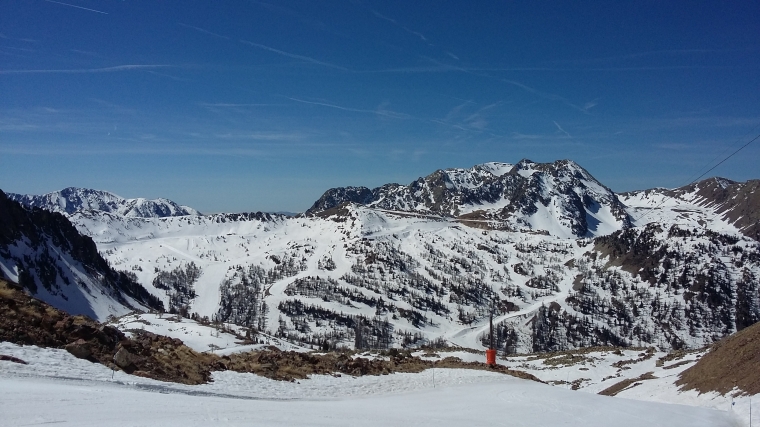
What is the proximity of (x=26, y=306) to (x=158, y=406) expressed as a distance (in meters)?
9.39

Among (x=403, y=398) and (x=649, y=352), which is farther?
(x=649, y=352)

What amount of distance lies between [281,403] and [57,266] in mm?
163068

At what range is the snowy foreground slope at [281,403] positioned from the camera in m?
10.9

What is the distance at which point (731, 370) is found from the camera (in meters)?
24.9

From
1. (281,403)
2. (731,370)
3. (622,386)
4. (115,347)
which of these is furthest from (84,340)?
(622,386)

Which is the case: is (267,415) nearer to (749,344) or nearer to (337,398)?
(337,398)

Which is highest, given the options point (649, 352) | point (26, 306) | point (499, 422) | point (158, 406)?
point (26, 306)

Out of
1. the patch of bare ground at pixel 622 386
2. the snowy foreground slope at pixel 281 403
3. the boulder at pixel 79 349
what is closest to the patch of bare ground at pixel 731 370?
the patch of bare ground at pixel 622 386

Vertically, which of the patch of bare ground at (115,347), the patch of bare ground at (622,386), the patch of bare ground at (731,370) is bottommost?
the patch of bare ground at (622,386)

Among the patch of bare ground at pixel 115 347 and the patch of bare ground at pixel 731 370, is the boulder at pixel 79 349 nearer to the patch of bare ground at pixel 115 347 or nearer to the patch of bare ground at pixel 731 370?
the patch of bare ground at pixel 115 347

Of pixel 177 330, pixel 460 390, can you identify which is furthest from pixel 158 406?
pixel 177 330

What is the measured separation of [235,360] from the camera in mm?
21594

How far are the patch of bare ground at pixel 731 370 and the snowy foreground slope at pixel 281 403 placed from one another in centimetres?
619

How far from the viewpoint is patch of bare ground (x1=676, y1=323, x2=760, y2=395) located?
72.3 feet
